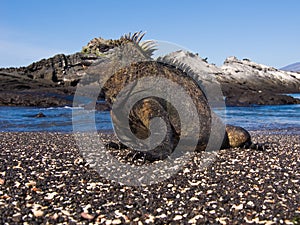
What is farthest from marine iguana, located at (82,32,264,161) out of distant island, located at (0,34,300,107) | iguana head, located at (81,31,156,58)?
distant island, located at (0,34,300,107)

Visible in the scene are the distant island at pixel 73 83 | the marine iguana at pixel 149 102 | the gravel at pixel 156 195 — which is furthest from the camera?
the distant island at pixel 73 83

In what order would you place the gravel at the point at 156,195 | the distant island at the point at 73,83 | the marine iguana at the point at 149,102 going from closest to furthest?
the gravel at the point at 156,195
the marine iguana at the point at 149,102
the distant island at the point at 73,83

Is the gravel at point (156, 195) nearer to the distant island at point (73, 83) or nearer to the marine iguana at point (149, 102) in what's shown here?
the marine iguana at point (149, 102)

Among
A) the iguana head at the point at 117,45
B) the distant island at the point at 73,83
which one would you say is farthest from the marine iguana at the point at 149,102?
the distant island at the point at 73,83

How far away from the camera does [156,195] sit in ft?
17.0

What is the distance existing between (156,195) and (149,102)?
115 inches

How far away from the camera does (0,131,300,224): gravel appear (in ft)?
14.3

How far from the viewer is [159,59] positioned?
28.9ft

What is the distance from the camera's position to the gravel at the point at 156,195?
4.37m

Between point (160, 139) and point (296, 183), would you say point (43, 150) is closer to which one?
point (160, 139)

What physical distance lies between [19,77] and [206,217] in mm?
51059

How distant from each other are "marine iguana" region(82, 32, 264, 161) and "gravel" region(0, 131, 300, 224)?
1054 millimetres

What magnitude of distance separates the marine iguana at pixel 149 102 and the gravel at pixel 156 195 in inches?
41.5

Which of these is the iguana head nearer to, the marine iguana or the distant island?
the marine iguana
